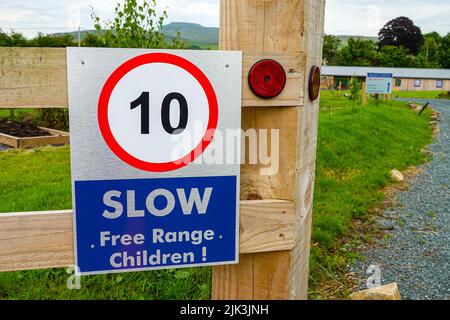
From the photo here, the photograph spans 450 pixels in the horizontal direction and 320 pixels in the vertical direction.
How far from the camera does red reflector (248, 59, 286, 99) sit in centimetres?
164

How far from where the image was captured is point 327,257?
12.4ft

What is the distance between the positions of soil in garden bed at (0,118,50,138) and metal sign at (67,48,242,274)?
8.71 meters

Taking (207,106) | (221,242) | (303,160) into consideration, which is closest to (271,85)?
(207,106)

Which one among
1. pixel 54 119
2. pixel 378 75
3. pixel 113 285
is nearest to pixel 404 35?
pixel 378 75

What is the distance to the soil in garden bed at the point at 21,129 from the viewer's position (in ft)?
31.6

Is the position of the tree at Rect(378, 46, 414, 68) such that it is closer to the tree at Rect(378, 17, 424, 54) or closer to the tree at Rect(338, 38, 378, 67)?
the tree at Rect(338, 38, 378, 67)

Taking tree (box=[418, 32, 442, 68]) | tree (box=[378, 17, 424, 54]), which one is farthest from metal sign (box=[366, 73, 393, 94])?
tree (box=[378, 17, 424, 54])

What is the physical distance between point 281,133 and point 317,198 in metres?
3.93

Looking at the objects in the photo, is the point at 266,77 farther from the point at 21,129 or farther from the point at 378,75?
the point at 378,75

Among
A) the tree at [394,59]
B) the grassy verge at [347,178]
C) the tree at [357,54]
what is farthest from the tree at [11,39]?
the tree at [394,59]

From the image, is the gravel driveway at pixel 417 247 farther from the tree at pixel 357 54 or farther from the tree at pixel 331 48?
the tree at pixel 331 48

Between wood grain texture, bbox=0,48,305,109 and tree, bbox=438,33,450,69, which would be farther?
tree, bbox=438,33,450,69

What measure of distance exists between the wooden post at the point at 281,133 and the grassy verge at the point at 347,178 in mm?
1411
